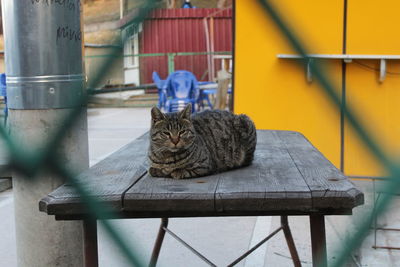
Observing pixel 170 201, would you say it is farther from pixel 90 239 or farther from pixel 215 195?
pixel 90 239

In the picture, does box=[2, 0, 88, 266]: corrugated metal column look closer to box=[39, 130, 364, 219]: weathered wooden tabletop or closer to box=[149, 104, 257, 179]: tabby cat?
box=[39, 130, 364, 219]: weathered wooden tabletop

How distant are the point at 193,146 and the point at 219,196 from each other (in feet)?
2.02

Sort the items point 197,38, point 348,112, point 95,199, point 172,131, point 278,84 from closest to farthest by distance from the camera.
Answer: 1. point 348,112
2. point 95,199
3. point 172,131
4. point 278,84
5. point 197,38

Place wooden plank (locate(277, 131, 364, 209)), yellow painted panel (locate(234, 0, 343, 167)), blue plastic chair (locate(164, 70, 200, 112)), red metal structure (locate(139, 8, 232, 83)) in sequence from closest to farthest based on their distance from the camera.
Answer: wooden plank (locate(277, 131, 364, 209))
yellow painted panel (locate(234, 0, 343, 167))
blue plastic chair (locate(164, 70, 200, 112))
red metal structure (locate(139, 8, 232, 83))

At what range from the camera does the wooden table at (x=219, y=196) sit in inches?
63.2

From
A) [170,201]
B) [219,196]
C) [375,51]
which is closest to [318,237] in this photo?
[219,196]

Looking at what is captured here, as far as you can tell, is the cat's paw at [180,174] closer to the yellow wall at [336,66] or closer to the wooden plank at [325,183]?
the wooden plank at [325,183]

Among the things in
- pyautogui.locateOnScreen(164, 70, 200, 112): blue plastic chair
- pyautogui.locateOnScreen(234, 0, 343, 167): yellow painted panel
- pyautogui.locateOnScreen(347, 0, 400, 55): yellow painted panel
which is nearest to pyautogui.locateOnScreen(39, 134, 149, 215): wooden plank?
pyautogui.locateOnScreen(234, 0, 343, 167): yellow painted panel

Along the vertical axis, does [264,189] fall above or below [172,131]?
below

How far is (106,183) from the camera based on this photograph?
1.81 metres

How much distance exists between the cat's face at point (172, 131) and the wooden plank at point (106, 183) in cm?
14

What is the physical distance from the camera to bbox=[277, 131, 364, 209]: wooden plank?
1.59 meters

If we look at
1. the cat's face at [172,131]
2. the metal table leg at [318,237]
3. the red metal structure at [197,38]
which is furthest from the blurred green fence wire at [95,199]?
the red metal structure at [197,38]

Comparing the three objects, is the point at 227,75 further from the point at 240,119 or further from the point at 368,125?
the point at 368,125
